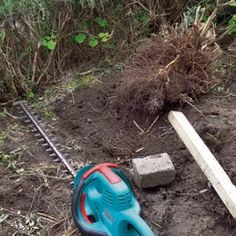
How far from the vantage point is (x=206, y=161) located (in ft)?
10.4

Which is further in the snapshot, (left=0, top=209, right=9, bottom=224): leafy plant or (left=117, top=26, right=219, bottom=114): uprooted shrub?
(left=117, top=26, right=219, bottom=114): uprooted shrub

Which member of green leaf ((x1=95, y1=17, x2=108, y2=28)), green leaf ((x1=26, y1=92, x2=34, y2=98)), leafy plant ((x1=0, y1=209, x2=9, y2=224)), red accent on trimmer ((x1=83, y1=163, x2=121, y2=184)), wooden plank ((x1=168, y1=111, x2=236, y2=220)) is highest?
red accent on trimmer ((x1=83, y1=163, x2=121, y2=184))

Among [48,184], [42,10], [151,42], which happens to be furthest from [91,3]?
[48,184]

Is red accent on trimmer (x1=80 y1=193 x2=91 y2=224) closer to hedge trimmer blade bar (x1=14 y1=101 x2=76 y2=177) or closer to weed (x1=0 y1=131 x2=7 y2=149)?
hedge trimmer blade bar (x1=14 y1=101 x2=76 y2=177)

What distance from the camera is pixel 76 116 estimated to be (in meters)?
4.50

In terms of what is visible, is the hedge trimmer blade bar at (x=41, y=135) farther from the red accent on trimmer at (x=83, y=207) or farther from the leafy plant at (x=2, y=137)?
the red accent on trimmer at (x=83, y=207)

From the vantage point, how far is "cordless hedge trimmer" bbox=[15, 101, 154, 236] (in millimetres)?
2783

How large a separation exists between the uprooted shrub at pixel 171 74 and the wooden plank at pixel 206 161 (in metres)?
0.32

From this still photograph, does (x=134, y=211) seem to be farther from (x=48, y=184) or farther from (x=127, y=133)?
(x=127, y=133)

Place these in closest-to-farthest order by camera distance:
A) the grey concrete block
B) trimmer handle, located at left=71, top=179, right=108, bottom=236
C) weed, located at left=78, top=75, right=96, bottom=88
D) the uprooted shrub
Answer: trimmer handle, located at left=71, top=179, right=108, bottom=236 < the grey concrete block < the uprooted shrub < weed, located at left=78, top=75, right=96, bottom=88

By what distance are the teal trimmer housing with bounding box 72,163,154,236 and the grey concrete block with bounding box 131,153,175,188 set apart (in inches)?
11.4

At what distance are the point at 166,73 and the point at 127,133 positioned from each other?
1.82ft

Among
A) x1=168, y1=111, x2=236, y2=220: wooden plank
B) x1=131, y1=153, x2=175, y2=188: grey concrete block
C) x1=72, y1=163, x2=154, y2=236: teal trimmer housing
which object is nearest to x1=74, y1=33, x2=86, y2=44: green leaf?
x1=168, y1=111, x2=236, y2=220: wooden plank

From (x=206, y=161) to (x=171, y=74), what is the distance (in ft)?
3.78
